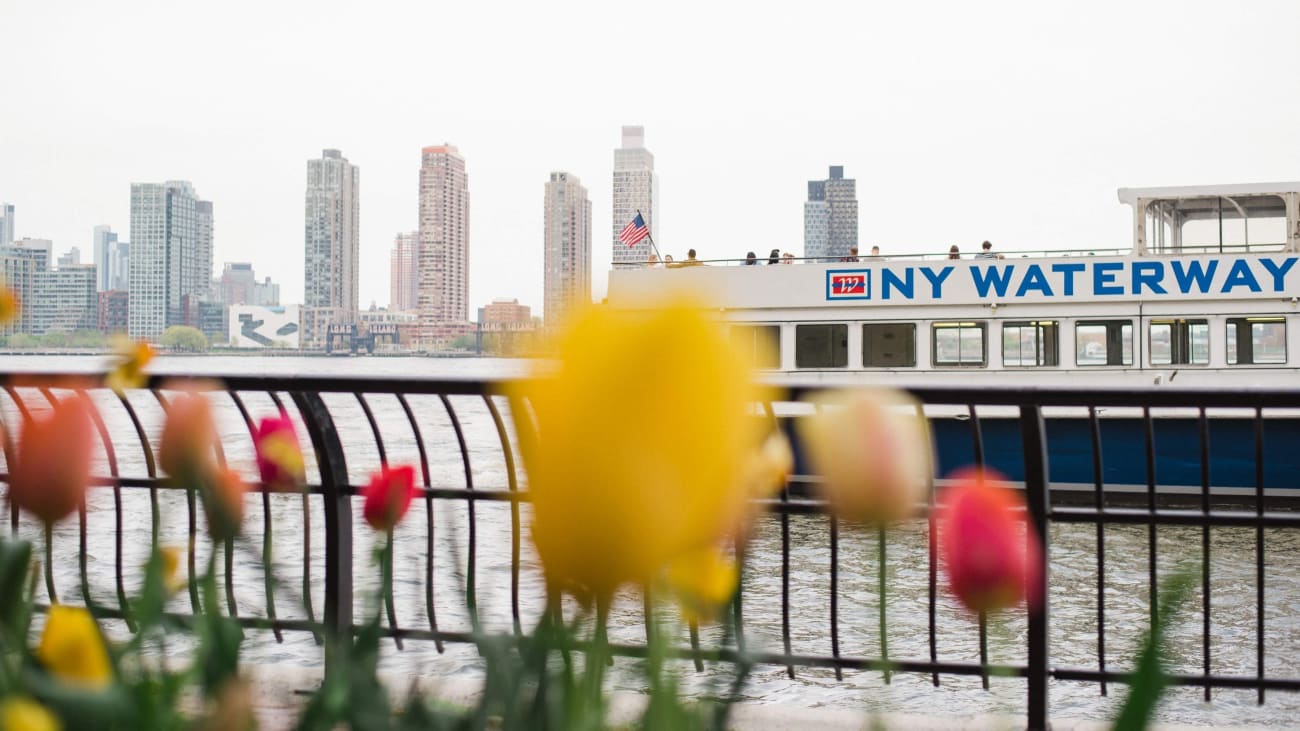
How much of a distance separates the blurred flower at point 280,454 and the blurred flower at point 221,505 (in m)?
0.38

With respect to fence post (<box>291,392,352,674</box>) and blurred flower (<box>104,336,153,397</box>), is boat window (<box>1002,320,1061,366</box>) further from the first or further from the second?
blurred flower (<box>104,336,153,397</box>)

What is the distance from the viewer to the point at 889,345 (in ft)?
50.3

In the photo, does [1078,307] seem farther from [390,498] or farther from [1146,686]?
[1146,686]

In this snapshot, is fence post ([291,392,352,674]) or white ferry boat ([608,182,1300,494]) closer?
fence post ([291,392,352,674])

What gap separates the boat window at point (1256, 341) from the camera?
1398 centimetres

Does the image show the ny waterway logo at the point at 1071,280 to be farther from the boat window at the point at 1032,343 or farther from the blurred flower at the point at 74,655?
the blurred flower at the point at 74,655

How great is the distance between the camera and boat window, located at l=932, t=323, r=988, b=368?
1505cm

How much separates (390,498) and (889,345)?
14.6m

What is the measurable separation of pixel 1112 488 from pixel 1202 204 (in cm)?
436

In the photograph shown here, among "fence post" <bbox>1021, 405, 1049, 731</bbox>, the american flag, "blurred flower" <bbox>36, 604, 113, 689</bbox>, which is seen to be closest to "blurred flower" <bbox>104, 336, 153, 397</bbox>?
"blurred flower" <bbox>36, 604, 113, 689</bbox>

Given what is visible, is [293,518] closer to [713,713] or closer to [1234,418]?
[1234,418]

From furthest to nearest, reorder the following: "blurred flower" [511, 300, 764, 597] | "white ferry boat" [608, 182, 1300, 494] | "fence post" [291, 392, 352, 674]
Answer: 1. "white ferry boat" [608, 182, 1300, 494]
2. "fence post" [291, 392, 352, 674]
3. "blurred flower" [511, 300, 764, 597]

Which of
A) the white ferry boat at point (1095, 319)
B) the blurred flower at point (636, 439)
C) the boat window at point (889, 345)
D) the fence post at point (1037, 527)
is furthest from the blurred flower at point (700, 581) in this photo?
the boat window at point (889, 345)

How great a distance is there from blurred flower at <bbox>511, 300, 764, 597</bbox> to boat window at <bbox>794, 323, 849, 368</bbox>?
15.2 meters
